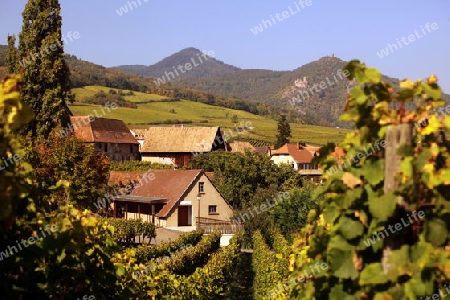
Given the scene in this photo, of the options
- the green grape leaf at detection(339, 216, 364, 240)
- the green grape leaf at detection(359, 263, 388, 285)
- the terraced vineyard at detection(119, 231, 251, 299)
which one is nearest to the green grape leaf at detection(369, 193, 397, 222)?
the green grape leaf at detection(339, 216, 364, 240)

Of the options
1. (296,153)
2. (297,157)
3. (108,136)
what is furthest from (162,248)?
(296,153)

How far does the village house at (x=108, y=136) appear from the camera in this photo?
68438 millimetres

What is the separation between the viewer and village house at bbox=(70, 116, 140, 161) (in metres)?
68.4

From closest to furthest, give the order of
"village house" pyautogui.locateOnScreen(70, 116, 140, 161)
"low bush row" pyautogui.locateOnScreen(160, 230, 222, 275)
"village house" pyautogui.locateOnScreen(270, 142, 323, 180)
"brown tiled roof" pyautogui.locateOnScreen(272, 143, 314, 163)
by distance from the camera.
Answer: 1. "low bush row" pyautogui.locateOnScreen(160, 230, 222, 275)
2. "village house" pyautogui.locateOnScreen(70, 116, 140, 161)
3. "village house" pyautogui.locateOnScreen(270, 142, 323, 180)
4. "brown tiled roof" pyautogui.locateOnScreen(272, 143, 314, 163)

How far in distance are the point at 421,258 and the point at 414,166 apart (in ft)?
2.02

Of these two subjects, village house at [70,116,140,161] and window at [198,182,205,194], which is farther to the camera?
village house at [70,116,140,161]

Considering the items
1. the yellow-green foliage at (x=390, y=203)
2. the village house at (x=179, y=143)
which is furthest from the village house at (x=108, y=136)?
the yellow-green foliage at (x=390, y=203)

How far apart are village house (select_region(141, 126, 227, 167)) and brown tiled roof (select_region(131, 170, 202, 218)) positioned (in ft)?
82.6

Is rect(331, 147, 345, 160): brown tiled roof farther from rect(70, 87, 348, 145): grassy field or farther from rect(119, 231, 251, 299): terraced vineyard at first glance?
rect(70, 87, 348, 145): grassy field

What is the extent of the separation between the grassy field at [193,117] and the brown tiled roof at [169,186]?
199 feet

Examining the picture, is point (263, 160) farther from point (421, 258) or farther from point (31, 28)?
point (421, 258)

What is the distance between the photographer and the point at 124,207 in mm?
48094

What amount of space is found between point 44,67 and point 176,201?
14728 mm

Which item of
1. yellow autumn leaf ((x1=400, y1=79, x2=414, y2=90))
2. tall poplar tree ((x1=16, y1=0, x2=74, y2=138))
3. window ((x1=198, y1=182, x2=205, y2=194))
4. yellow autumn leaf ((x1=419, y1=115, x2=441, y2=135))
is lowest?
window ((x1=198, y1=182, x2=205, y2=194))
